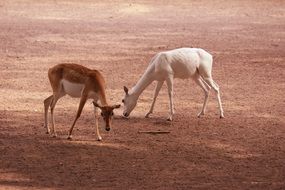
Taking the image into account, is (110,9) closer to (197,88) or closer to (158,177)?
(197,88)

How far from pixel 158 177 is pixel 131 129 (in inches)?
114

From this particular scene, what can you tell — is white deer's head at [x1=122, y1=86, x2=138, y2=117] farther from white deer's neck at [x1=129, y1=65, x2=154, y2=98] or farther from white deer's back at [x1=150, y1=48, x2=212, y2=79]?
white deer's back at [x1=150, y1=48, x2=212, y2=79]

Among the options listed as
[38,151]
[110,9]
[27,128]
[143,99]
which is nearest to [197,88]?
[143,99]

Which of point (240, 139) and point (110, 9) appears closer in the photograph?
point (240, 139)

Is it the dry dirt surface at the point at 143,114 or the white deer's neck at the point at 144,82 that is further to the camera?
the white deer's neck at the point at 144,82

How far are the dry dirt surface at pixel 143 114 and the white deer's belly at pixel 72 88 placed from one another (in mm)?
629

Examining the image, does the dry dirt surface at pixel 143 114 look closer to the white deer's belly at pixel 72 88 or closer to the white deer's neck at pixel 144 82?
the white deer's neck at pixel 144 82

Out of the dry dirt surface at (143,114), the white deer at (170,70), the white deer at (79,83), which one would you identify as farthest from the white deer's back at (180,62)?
the white deer at (79,83)

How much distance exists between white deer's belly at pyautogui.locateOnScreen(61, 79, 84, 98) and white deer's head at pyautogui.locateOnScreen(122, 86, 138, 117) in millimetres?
1766

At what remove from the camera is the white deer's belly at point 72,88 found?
11.6 m

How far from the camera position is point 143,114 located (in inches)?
543

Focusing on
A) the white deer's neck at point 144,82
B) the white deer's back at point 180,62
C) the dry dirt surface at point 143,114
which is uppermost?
the white deer's back at point 180,62

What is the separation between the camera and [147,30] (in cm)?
2633

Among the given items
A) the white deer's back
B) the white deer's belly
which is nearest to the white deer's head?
the white deer's back
